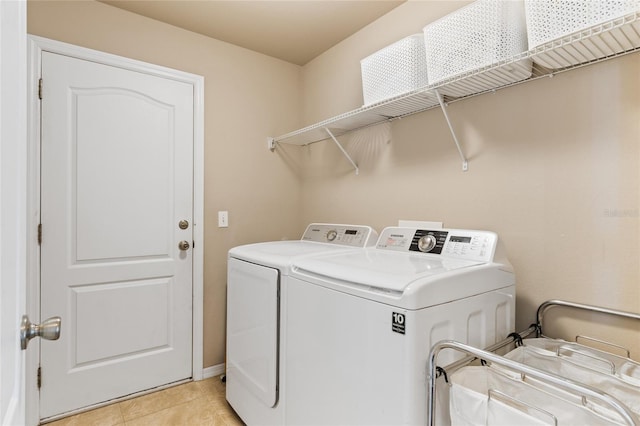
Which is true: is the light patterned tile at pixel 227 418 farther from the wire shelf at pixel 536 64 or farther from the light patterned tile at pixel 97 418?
the wire shelf at pixel 536 64

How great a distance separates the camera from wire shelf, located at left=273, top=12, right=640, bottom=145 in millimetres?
1055

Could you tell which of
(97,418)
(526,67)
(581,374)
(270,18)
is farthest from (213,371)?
(526,67)

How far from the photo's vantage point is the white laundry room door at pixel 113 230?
1863 millimetres

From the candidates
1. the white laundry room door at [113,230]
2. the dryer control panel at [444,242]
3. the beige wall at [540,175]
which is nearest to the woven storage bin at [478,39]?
the beige wall at [540,175]

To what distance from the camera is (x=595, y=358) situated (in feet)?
3.58

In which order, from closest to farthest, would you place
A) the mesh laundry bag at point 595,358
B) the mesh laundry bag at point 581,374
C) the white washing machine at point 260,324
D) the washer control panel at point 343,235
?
1. the mesh laundry bag at point 581,374
2. the mesh laundry bag at point 595,358
3. the white washing machine at point 260,324
4. the washer control panel at point 343,235

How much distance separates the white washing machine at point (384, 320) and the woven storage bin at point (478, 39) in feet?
2.24

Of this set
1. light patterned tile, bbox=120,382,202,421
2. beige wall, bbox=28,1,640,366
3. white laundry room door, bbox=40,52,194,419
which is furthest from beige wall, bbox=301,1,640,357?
light patterned tile, bbox=120,382,202,421

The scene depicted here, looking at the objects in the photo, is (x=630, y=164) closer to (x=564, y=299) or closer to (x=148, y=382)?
(x=564, y=299)

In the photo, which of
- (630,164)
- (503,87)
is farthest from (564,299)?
(503,87)

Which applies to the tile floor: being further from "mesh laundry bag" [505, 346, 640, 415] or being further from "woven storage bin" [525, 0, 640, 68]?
"woven storage bin" [525, 0, 640, 68]

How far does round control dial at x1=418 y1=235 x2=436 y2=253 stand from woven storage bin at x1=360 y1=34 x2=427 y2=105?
0.71 metres

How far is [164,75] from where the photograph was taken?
2.18m

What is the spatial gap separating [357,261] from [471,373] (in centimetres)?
55
